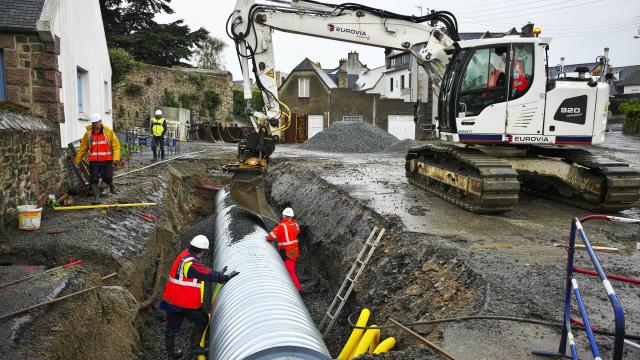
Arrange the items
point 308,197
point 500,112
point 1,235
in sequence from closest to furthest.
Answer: point 1,235, point 500,112, point 308,197

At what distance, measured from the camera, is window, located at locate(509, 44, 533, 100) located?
27.4ft

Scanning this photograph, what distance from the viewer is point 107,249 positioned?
6.49 meters

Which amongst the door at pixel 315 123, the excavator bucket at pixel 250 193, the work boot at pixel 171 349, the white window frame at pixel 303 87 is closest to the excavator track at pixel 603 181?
the excavator bucket at pixel 250 193

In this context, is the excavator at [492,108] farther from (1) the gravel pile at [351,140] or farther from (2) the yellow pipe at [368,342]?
(1) the gravel pile at [351,140]

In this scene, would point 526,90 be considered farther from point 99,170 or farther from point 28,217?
point 28,217

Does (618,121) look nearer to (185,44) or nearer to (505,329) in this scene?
(185,44)

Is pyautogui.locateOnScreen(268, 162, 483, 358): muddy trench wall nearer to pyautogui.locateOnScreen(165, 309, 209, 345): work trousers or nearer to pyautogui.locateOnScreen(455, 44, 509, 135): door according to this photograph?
pyautogui.locateOnScreen(165, 309, 209, 345): work trousers

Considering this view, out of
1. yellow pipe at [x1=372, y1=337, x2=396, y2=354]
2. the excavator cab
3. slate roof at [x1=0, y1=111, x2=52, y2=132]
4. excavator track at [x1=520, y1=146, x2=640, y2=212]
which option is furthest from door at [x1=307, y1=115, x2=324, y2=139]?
yellow pipe at [x1=372, y1=337, x2=396, y2=354]

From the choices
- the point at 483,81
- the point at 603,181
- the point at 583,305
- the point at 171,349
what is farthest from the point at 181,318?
the point at 603,181

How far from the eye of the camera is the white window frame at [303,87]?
3597 cm

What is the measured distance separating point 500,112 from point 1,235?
8232 millimetres

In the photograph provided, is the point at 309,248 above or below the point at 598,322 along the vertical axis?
below

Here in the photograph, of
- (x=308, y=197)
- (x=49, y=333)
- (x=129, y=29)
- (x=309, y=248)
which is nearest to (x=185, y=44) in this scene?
(x=129, y=29)

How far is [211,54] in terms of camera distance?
46062mm
